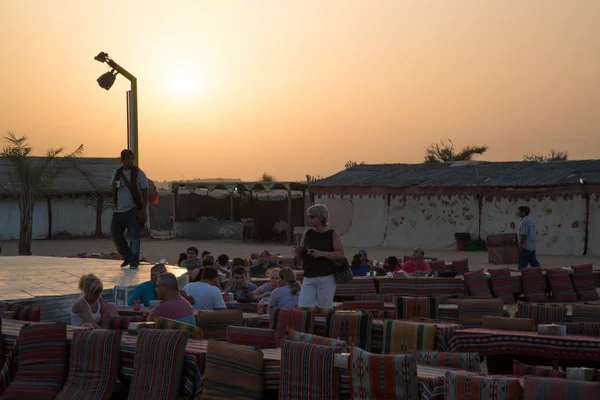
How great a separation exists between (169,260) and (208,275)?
15612 mm

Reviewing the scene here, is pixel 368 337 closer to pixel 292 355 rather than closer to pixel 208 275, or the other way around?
pixel 292 355

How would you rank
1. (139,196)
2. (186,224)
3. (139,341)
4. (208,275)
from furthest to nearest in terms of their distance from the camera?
(186,224) < (139,196) < (208,275) < (139,341)

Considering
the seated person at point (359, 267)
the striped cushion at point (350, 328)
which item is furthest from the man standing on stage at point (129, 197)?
the striped cushion at point (350, 328)

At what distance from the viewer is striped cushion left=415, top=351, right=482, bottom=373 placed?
584cm

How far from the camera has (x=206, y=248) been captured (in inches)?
1230

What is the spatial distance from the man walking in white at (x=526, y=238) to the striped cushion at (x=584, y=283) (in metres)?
1.18

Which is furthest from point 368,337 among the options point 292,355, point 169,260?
point 169,260

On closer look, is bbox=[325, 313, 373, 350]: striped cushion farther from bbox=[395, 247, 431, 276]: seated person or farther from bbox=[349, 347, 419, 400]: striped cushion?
bbox=[395, 247, 431, 276]: seated person

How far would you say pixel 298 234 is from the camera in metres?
31.2

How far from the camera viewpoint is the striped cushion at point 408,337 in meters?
6.63

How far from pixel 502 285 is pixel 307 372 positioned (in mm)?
9194

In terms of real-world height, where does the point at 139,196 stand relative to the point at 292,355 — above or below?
above

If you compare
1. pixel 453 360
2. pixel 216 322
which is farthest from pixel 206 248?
pixel 453 360

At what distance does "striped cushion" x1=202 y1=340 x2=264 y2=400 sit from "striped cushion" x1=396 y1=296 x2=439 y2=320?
2577 millimetres
